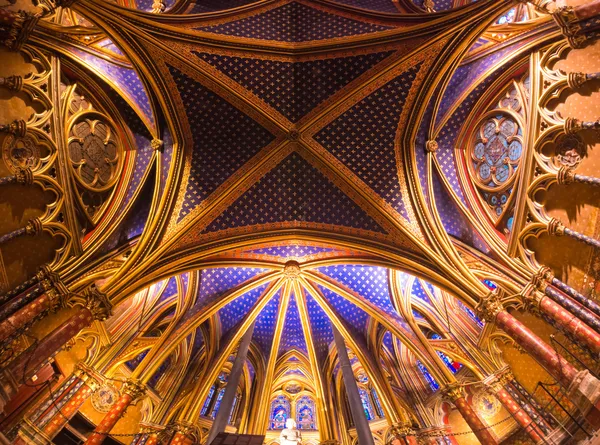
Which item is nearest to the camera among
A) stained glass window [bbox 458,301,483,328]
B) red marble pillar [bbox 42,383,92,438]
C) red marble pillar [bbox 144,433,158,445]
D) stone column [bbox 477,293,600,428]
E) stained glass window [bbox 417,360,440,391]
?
stone column [bbox 477,293,600,428]

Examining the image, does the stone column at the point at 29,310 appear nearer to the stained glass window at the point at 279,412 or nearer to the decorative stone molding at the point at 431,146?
the stained glass window at the point at 279,412

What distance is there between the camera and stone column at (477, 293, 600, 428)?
5898 millimetres

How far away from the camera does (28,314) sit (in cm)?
658

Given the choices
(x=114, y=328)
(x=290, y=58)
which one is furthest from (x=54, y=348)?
(x=290, y=58)

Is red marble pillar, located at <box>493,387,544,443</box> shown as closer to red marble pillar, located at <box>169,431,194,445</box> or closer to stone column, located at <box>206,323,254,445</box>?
stone column, located at <box>206,323,254,445</box>

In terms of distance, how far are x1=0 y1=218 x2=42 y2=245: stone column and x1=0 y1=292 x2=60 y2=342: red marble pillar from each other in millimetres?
1292

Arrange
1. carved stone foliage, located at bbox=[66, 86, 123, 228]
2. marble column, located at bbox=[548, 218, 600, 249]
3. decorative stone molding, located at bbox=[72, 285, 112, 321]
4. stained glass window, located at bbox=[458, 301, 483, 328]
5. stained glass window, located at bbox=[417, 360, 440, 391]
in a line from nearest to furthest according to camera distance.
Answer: marble column, located at bbox=[548, 218, 600, 249] < decorative stone molding, located at bbox=[72, 285, 112, 321] < carved stone foliage, located at bbox=[66, 86, 123, 228] < stained glass window, located at bbox=[458, 301, 483, 328] < stained glass window, located at bbox=[417, 360, 440, 391]

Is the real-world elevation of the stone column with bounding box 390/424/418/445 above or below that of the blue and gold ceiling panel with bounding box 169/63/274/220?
below

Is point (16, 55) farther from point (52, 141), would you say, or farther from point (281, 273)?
point (281, 273)

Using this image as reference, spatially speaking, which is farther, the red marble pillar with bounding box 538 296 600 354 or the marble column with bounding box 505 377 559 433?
the marble column with bounding box 505 377 559 433

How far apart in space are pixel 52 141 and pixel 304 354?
11605 mm

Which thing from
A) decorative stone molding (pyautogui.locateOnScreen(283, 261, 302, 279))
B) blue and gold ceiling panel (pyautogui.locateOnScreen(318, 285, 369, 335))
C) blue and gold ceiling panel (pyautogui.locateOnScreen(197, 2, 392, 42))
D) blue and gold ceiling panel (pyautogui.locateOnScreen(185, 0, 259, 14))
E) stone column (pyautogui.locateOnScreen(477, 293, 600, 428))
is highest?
blue and gold ceiling panel (pyautogui.locateOnScreen(185, 0, 259, 14))

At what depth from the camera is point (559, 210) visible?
8.09m

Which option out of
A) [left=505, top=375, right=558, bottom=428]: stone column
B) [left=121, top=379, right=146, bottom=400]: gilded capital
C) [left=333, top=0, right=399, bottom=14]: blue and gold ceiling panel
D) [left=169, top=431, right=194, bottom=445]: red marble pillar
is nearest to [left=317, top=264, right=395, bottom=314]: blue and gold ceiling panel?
[left=505, top=375, right=558, bottom=428]: stone column
